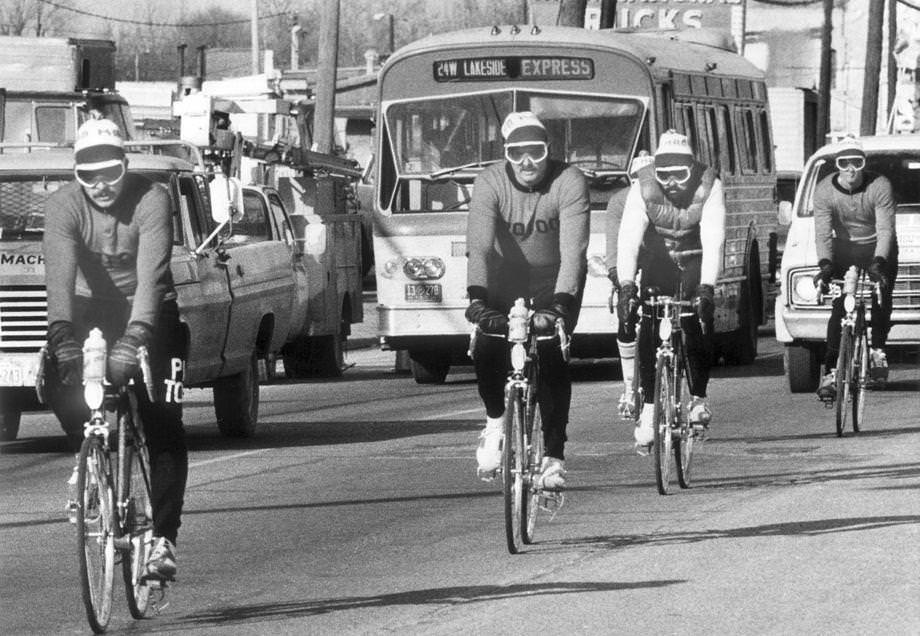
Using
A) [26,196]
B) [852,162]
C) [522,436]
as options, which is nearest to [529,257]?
[522,436]

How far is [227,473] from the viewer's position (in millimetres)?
13031

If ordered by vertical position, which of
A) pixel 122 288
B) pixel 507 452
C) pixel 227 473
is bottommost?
pixel 227 473

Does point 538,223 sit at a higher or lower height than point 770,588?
higher

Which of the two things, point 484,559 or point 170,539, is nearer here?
point 170,539

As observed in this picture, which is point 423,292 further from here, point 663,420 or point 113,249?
point 113,249

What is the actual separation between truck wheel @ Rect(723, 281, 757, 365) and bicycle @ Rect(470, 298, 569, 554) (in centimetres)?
1262

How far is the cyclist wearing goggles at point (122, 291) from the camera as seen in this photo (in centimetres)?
772

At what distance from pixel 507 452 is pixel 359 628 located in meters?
1.50

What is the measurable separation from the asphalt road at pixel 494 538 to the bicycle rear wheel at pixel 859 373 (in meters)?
0.18

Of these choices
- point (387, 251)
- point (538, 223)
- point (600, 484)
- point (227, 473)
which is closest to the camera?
point (538, 223)

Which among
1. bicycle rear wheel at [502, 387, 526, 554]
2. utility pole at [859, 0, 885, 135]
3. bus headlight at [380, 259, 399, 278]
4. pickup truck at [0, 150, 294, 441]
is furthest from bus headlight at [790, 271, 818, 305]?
utility pole at [859, 0, 885, 135]

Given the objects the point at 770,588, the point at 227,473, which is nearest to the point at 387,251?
the point at 227,473

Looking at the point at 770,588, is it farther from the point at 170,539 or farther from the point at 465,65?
the point at 465,65

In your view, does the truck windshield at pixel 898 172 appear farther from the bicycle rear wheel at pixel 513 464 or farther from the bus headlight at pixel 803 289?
the bicycle rear wheel at pixel 513 464
